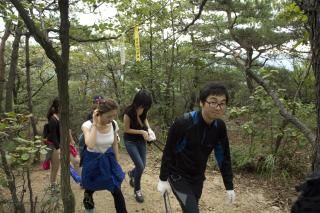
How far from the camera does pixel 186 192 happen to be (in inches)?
121

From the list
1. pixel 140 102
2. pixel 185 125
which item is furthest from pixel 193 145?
pixel 140 102

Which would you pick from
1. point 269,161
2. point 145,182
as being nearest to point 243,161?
point 269,161

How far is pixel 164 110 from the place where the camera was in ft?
32.4

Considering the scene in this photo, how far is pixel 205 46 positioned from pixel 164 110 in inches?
90.0

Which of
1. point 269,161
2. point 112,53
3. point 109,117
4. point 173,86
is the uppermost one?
point 112,53

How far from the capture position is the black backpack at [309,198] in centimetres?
109

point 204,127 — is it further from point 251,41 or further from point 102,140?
point 251,41

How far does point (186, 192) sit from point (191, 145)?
1.39ft

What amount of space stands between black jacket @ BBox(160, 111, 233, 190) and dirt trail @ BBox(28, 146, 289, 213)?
2.09m

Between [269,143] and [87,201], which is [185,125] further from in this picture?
[269,143]

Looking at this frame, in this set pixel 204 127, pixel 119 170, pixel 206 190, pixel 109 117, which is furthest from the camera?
pixel 206 190

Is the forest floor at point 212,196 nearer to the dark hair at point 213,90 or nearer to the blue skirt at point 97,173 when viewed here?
the blue skirt at point 97,173

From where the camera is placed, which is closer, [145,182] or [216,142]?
[216,142]

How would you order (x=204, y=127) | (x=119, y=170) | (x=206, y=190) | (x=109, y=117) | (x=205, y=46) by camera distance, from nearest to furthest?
(x=204, y=127) < (x=109, y=117) < (x=119, y=170) < (x=206, y=190) < (x=205, y=46)
